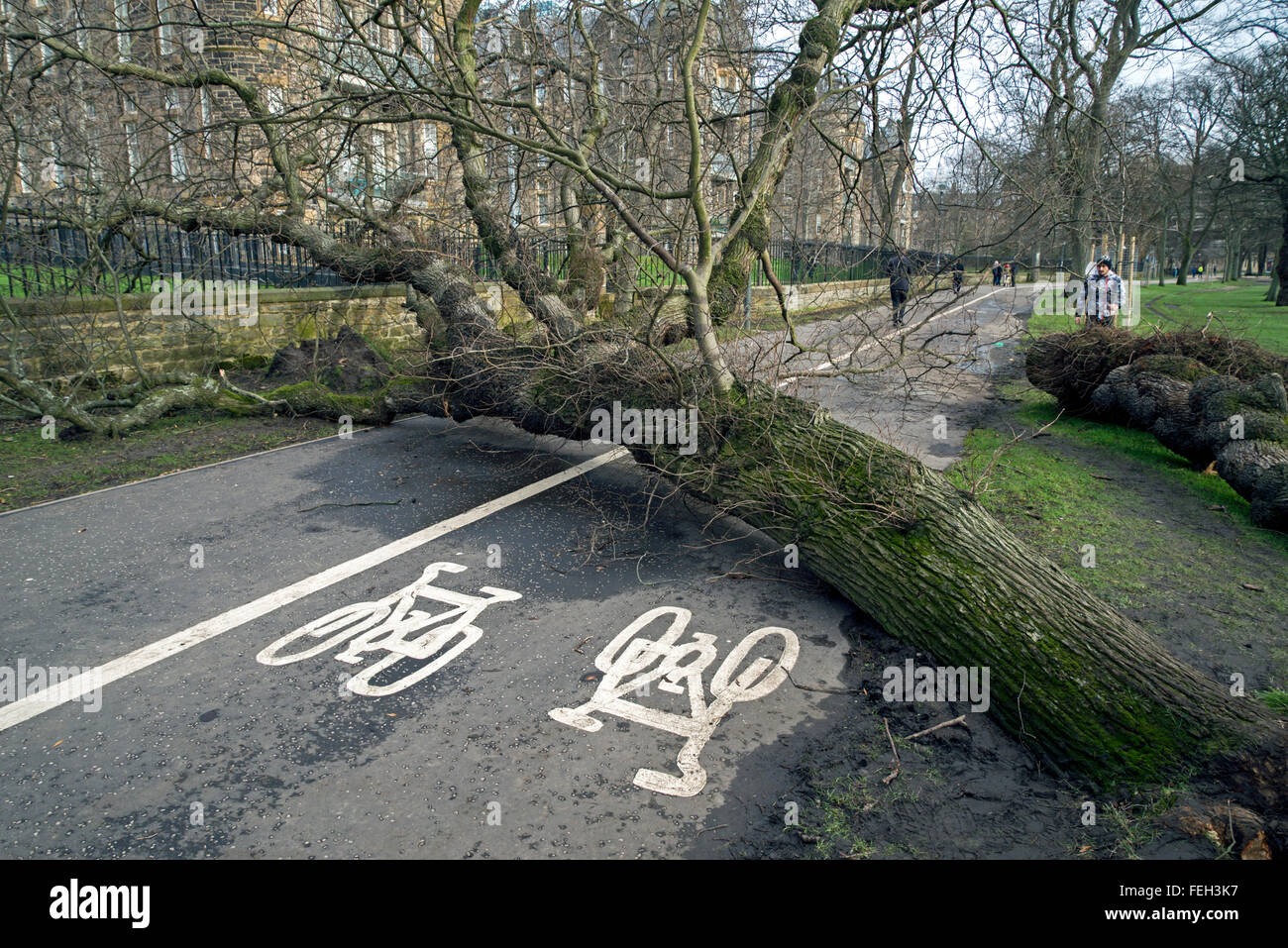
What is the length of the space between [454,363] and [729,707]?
17.2 feet

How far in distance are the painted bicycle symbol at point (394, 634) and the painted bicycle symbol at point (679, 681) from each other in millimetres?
877

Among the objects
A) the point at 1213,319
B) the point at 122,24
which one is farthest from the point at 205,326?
the point at 1213,319

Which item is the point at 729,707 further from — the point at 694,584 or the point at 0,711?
the point at 0,711

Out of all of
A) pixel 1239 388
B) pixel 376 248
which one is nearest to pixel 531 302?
pixel 376 248

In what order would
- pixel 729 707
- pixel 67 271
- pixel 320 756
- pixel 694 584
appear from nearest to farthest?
pixel 320 756 < pixel 729 707 < pixel 694 584 < pixel 67 271

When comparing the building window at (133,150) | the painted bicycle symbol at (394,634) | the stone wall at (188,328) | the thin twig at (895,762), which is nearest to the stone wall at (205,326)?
the stone wall at (188,328)

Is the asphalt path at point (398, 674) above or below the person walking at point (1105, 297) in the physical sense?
below

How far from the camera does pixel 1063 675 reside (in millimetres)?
3820

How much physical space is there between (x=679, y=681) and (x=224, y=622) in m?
2.72

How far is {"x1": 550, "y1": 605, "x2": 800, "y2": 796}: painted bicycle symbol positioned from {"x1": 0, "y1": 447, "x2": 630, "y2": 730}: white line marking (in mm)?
2059

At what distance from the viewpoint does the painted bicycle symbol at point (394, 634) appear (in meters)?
4.30

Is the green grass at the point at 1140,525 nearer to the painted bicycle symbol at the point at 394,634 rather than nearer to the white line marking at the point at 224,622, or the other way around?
the painted bicycle symbol at the point at 394,634

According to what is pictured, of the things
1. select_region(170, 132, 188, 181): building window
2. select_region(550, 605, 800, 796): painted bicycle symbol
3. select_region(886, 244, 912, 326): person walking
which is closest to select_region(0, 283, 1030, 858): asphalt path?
select_region(550, 605, 800, 796): painted bicycle symbol

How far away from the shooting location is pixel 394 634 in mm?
4660
